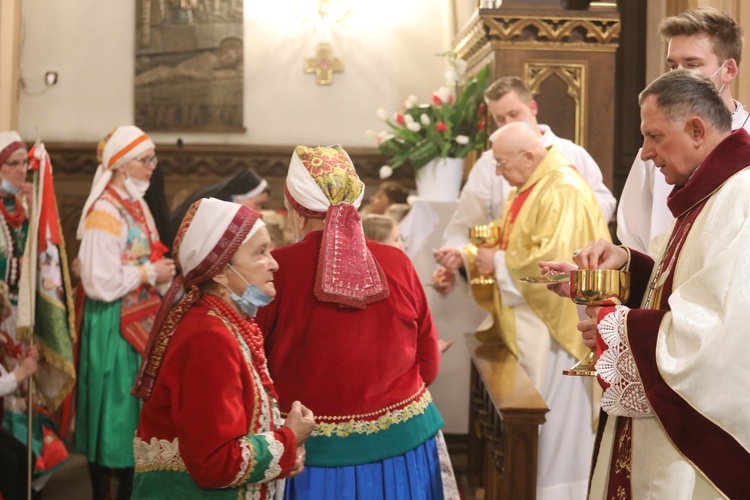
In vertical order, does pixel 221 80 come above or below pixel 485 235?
above

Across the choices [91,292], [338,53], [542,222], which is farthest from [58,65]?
[542,222]

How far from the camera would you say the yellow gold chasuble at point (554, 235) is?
4848 millimetres

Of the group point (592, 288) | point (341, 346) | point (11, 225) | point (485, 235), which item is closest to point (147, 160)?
point (11, 225)

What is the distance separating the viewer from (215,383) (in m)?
2.57

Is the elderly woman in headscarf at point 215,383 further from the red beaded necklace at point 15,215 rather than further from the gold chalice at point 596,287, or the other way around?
the red beaded necklace at point 15,215

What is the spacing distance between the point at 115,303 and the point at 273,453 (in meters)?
2.88

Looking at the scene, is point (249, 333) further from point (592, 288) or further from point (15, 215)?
point (15, 215)

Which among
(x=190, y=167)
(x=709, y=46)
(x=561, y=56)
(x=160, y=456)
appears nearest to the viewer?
(x=160, y=456)

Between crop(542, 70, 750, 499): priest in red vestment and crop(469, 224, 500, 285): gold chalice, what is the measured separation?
250 centimetres

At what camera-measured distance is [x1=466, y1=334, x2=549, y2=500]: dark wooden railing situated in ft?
12.6

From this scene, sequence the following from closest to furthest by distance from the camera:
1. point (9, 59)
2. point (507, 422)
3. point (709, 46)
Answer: point (709, 46) < point (507, 422) < point (9, 59)

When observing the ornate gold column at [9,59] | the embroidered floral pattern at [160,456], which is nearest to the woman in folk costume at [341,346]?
the embroidered floral pattern at [160,456]

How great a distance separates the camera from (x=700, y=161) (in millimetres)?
2578

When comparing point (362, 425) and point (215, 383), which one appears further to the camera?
point (362, 425)
